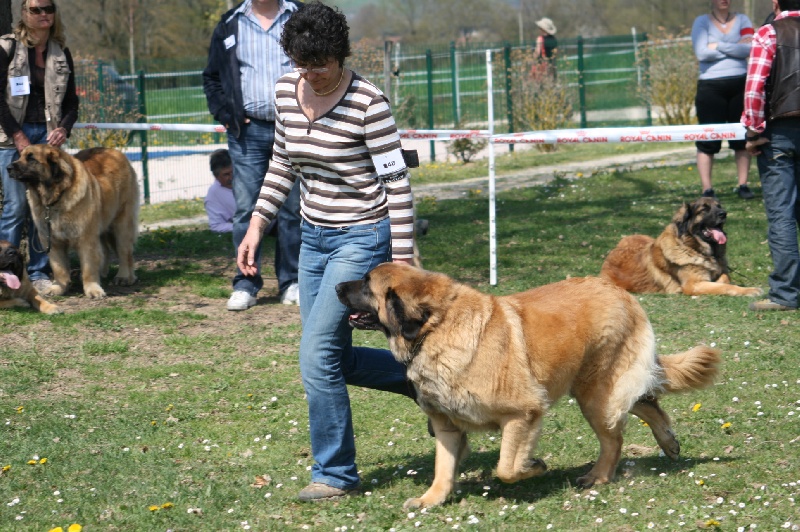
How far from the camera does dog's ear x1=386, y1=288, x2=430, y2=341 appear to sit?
4.06 meters

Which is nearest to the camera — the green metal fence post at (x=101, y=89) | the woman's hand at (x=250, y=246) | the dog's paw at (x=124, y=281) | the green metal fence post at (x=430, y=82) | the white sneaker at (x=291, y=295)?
the woman's hand at (x=250, y=246)

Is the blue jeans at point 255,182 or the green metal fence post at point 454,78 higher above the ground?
the green metal fence post at point 454,78

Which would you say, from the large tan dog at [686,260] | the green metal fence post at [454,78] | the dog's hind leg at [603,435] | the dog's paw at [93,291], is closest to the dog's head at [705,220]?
the large tan dog at [686,260]

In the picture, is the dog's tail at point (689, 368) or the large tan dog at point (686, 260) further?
the large tan dog at point (686, 260)

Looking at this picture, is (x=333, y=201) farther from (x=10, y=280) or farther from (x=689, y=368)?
(x=10, y=280)

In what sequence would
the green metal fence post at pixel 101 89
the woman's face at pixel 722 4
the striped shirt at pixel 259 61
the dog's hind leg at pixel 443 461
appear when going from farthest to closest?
the green metal fence post at pixel 101 89
the woman's face at pixel 722 4
the striped shirt at pixel 259 61
the dog's hind leg at pixel 443 461

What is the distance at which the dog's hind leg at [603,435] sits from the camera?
4.55 meters

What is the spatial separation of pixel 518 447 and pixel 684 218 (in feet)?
17.5

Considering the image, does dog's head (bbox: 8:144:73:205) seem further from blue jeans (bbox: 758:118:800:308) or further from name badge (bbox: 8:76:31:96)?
blue jeans (bbox: 758:118:800:308)

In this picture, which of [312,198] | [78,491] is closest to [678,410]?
[312,198]

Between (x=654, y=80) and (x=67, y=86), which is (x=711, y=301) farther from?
(x=654, y=80)

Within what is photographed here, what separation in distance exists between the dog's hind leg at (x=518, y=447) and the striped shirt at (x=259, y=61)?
4.66m

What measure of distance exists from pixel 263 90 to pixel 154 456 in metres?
3.86

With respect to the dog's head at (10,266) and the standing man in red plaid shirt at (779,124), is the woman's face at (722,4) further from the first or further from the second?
the dog's head at (10,266)
